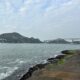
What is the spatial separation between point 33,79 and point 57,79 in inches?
92.6

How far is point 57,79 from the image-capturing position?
62.5ft

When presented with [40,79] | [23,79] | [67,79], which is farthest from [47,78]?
[23,79]

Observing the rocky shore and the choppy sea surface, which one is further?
the choppy sea surface

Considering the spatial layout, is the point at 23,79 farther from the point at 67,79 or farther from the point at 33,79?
the point at 67,79

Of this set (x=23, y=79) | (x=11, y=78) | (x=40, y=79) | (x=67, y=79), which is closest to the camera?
(x=67, y=79)

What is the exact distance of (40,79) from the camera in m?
19.8

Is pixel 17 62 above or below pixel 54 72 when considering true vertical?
below

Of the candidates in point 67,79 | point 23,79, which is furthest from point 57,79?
point 23,79

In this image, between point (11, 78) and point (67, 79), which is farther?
point (11, 78)

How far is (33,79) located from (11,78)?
25.6 feet

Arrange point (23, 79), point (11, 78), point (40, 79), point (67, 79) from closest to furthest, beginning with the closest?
point (67, 79) < point (40, 79) < point (23, 79) < point (11, 78)

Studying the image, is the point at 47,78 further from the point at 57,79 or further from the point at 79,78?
the point at 79,78

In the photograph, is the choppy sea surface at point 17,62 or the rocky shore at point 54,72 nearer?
the rocky shore at point 54,72

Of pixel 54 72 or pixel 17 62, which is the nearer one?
pixel 54 72
